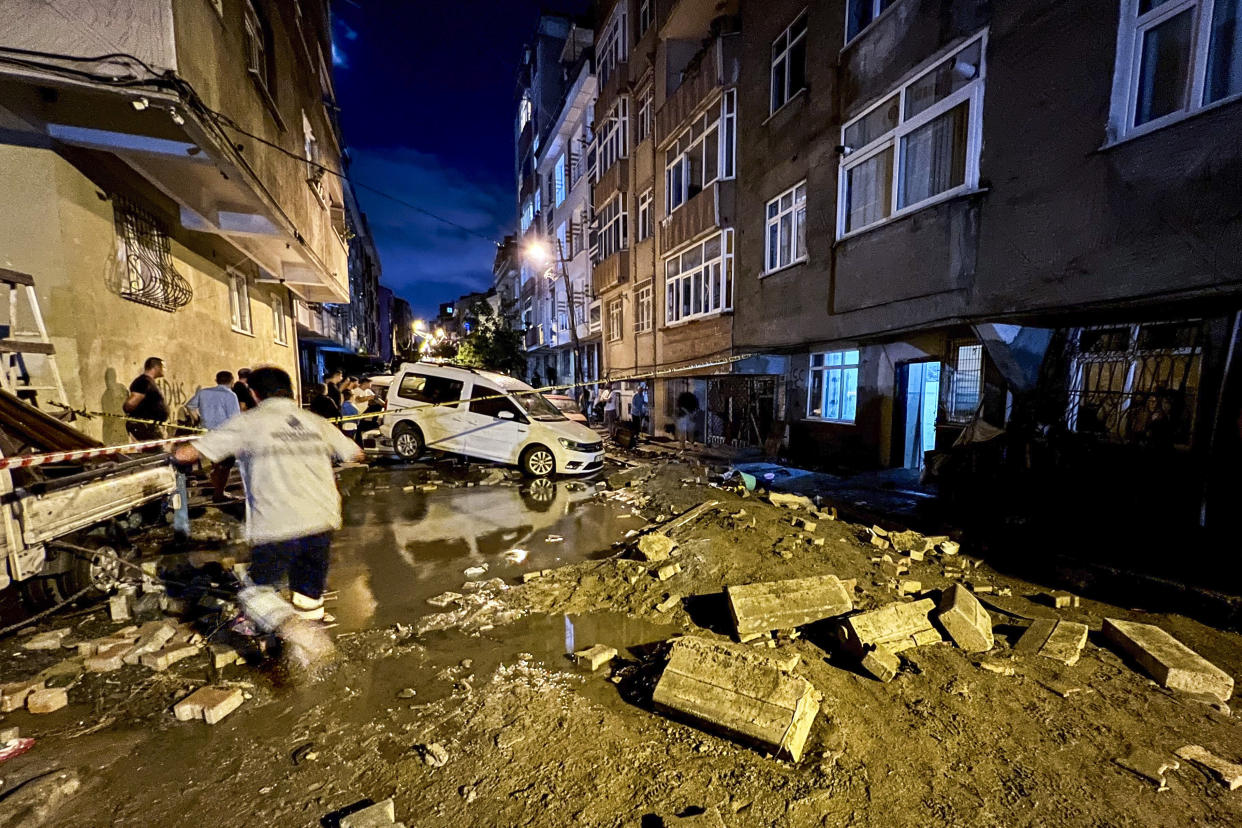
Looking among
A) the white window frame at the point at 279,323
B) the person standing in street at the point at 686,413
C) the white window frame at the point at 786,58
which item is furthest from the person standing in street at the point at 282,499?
the white window frame at the point at 279,323

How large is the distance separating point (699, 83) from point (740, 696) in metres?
15.1

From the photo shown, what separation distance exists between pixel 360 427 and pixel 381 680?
1025 cm

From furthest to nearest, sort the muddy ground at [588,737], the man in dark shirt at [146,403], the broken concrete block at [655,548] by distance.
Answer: the man in dark shirt at [146,403]
the broken concrete block at [655,548]
the muddy ground at [588,737]

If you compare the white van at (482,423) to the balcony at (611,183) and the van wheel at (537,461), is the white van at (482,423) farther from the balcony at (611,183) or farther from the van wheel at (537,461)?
the balcony at (611,183)

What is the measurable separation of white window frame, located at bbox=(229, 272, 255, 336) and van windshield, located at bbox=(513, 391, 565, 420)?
6607 millimetres

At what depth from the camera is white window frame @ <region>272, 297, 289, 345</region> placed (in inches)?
518

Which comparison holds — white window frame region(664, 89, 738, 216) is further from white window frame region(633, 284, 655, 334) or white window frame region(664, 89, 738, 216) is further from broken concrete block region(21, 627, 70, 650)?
broken concrete block region(21, 627, 70, 650)

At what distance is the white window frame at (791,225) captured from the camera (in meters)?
10.3

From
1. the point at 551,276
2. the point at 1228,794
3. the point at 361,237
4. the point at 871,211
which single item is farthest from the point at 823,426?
the point at 361,237

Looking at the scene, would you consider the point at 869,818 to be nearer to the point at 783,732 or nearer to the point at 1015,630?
the point at 783,732

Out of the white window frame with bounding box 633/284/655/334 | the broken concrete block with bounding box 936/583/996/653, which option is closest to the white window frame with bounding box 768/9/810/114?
the white window frame with bounding box 633/284/655/334

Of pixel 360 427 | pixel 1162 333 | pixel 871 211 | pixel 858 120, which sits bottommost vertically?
pixel 360 427

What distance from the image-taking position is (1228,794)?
216 cm

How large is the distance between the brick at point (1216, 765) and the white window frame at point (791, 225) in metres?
9.22
